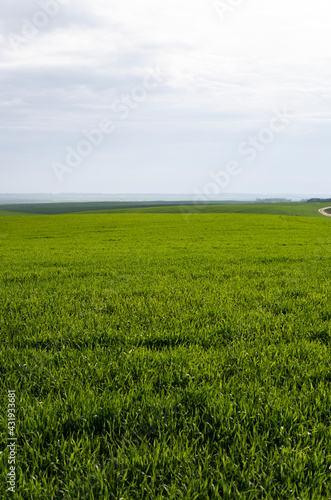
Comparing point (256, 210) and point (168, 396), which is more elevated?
point (256, 210)

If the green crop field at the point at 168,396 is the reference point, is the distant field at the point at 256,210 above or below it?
above

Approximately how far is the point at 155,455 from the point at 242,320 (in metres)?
3.68

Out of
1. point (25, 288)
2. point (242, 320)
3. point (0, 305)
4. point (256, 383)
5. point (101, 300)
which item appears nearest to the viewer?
point (256, 383)

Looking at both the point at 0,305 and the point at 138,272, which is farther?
the point at 138,272

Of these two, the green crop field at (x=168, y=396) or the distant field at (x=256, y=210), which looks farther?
the distant field at (x=256, y=210)

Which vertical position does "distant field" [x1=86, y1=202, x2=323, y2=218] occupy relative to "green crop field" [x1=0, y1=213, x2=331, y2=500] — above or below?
above

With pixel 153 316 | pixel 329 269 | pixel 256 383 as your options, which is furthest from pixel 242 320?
pixel 329 269

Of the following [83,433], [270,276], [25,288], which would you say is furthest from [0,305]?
[270,276]

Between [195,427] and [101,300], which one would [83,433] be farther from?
[101,300]

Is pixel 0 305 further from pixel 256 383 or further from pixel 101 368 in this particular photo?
pixel 256 383

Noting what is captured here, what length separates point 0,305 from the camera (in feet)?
23.7

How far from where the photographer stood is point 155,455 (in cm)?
287

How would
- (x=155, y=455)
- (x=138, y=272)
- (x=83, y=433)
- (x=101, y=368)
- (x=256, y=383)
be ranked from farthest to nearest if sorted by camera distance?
(x=138, y=272)
(x=101, y=368)
(x=256, y=383)
(x=83, y=433)
(x=155, y=455)

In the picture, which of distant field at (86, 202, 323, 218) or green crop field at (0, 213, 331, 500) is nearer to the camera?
green crop field at (0, 213, 331, 500)
